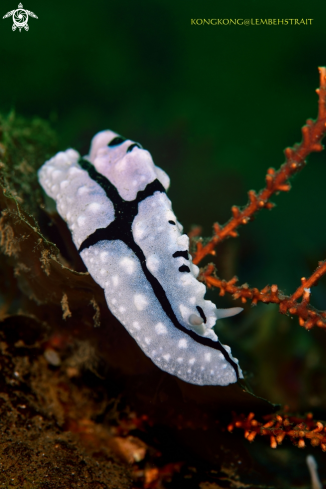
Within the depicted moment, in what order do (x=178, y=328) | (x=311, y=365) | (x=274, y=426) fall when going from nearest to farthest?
(x=178, y=328) < (x=274, y=426) < (x=311, y=365)

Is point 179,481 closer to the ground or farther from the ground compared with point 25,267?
closer to the ground

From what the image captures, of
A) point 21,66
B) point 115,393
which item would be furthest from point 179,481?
point 21,66

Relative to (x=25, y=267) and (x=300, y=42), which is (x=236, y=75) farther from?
(x=25, y=267)

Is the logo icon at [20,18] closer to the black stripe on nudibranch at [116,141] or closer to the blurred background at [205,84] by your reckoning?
the blurred background at [205,84]

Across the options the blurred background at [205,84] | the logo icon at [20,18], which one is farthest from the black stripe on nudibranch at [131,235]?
the logo icon at [20,18]

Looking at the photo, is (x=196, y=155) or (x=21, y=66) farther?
(x=21, y=66)

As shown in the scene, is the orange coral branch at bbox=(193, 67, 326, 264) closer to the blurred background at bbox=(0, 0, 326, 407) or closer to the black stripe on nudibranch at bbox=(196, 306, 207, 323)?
the black stripe on nudibranch at bbox=(196, 306, 207, 323)

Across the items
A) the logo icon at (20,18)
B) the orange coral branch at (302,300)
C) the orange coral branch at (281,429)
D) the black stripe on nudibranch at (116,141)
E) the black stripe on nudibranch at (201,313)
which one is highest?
the logo icon at (20,18)

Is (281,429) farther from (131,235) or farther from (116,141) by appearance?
(116,141)
